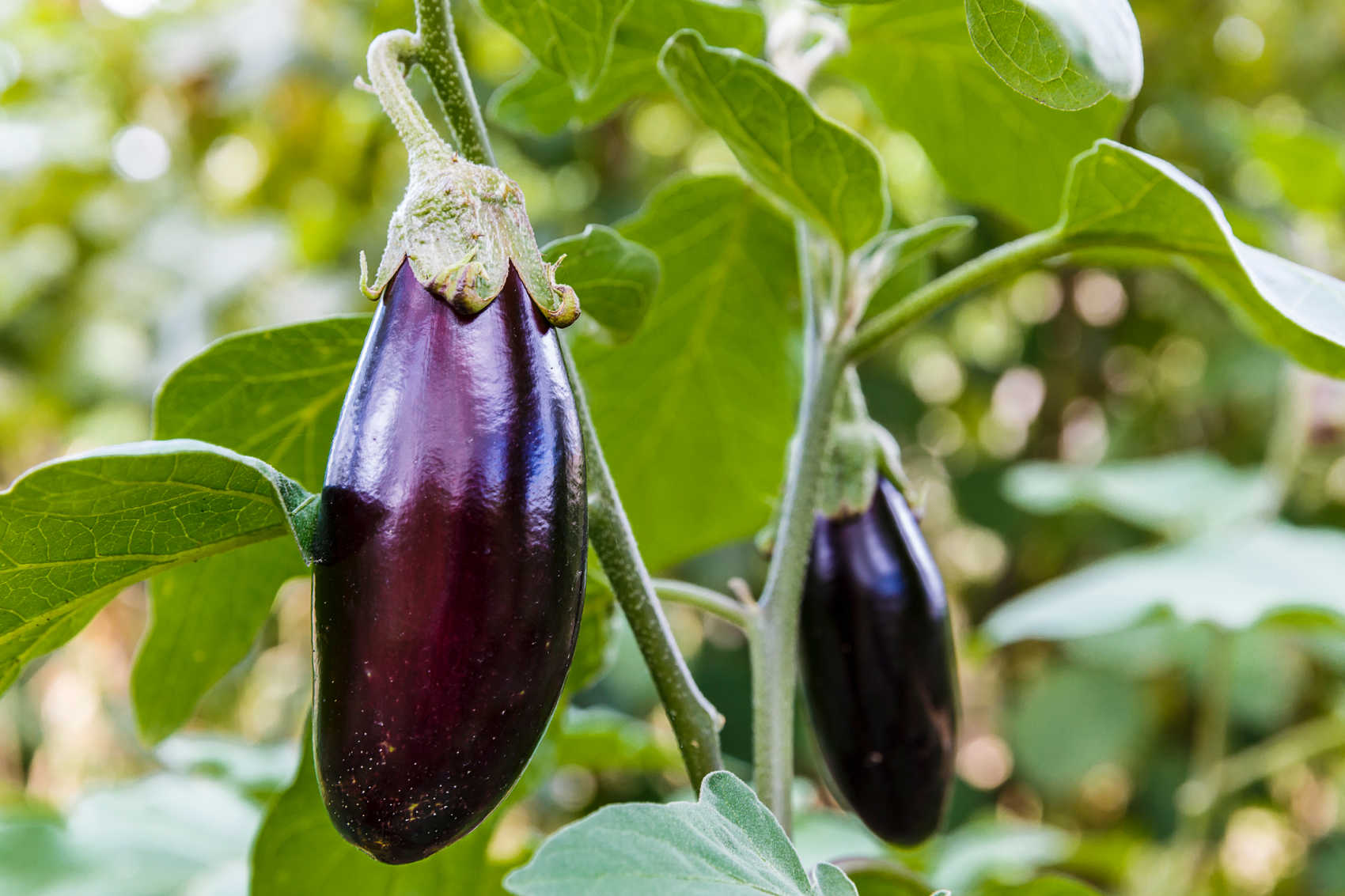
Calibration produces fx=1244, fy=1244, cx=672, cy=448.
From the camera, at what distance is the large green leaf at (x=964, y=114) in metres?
0.57

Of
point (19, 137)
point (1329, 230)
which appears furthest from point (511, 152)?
point (1329, 230)

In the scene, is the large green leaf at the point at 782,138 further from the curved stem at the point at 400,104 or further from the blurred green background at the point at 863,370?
the blurred green background at the point at 863,370

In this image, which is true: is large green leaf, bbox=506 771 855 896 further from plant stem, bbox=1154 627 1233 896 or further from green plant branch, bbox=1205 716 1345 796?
green plant branch, bbox=1205 716 1345 796

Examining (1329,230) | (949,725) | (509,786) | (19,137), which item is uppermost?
(19,137)

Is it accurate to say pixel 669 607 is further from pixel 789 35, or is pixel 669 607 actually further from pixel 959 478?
pixel 789 35

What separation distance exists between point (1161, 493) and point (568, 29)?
3.59 feet

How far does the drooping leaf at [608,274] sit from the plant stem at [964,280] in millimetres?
80

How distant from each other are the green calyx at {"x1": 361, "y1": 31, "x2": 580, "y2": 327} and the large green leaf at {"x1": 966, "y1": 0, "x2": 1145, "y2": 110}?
121mm

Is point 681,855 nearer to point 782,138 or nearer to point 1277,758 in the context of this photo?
point 782,138

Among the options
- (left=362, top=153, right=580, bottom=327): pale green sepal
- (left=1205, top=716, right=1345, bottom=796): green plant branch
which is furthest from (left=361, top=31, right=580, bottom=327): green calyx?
(left=1205, top=716, right=1345, bottom=796): green plant branch

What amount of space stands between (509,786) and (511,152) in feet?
4.91

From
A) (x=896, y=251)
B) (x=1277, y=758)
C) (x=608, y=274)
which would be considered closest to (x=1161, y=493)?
(x=1277, y=758)

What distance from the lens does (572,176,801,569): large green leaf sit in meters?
0.59

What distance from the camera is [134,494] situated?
0.30 meters
